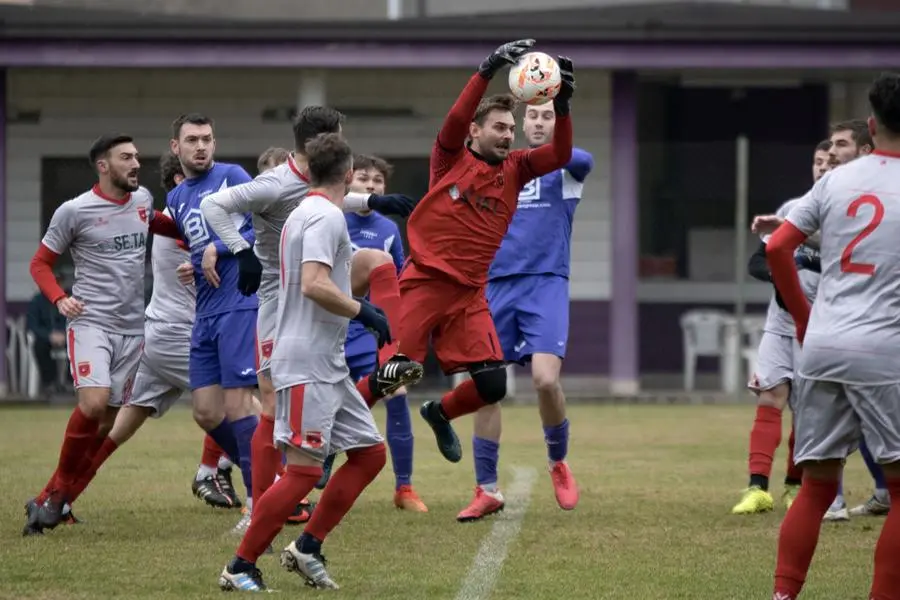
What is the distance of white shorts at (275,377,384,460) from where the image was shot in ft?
23.0

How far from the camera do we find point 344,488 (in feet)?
23.7

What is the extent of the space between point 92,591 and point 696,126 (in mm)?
18023

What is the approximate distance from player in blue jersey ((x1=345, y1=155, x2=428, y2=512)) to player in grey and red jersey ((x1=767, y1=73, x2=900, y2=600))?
13.4ft

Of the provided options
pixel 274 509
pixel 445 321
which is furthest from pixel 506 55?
pixel 274 509

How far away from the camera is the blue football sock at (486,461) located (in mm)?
9812

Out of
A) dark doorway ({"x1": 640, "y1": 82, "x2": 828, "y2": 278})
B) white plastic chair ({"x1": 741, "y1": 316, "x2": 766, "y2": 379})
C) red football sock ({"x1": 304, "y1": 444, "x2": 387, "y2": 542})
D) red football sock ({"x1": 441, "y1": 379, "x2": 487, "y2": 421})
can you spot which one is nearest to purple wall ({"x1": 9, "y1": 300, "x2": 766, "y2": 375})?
white plastic chair ({"x1": 741, "y1": 316, "x2": 766, "y2": 379})

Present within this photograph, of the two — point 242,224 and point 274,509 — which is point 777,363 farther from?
point 274,509

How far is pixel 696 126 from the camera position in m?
24.1

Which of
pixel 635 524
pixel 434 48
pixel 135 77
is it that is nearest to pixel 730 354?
pixel 434 48

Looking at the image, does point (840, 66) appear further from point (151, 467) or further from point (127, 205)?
point (127, 205)

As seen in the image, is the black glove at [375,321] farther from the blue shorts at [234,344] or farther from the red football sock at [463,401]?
the blue shorts at [234,344]

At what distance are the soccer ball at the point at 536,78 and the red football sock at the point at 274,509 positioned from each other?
91.7 inches

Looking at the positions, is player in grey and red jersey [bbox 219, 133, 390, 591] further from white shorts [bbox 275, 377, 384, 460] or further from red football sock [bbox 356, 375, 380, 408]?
red football sock [bbox 356, 375, 380, 408]

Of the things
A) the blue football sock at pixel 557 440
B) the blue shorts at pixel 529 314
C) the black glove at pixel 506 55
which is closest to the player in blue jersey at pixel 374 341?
the blue shorts at pixel 529 314
